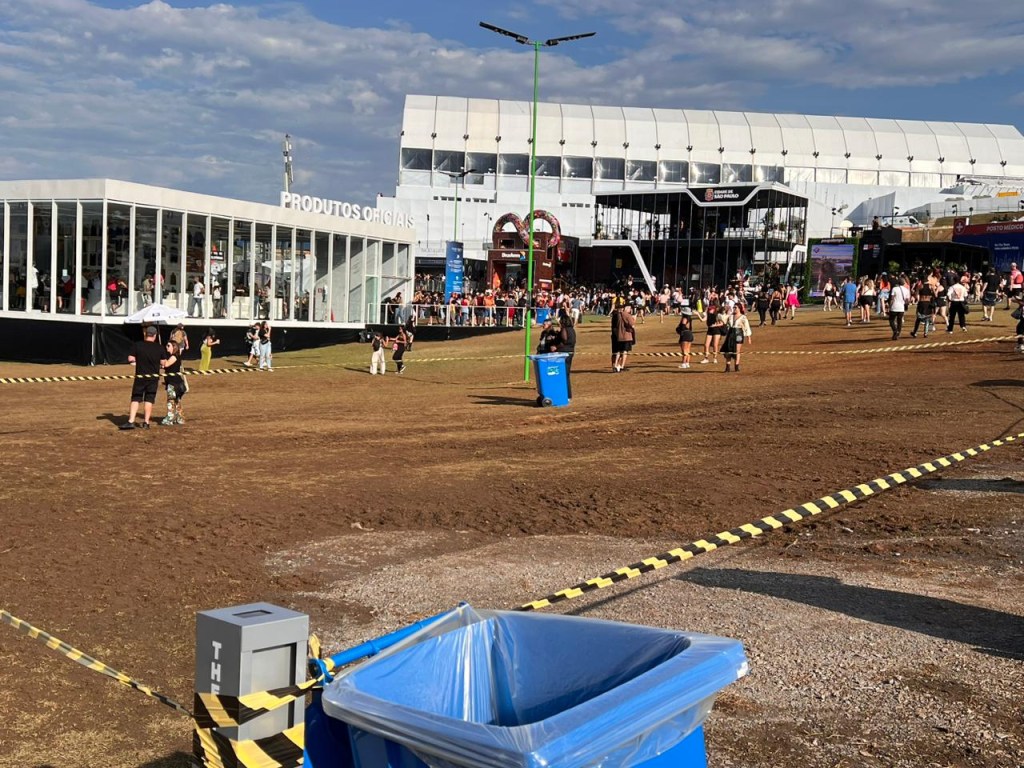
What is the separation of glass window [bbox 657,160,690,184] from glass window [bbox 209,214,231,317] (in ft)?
181

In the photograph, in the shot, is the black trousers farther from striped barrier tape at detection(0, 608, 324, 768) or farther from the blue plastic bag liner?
striped barrier tape at detection(0, 608, 324, 768)

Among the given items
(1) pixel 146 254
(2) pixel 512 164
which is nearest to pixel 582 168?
(2) pixel 512 164

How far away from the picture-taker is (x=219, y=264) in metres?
36.3

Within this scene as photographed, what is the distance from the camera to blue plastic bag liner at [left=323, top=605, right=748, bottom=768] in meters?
2.66

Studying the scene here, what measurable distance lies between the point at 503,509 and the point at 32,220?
91.1ft

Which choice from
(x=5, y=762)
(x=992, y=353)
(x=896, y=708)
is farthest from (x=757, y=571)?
(x=992, y=353)

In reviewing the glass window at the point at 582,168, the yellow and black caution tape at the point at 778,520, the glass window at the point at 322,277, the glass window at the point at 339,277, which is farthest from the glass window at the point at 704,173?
the yellow and black caution tape at the point at 778,520

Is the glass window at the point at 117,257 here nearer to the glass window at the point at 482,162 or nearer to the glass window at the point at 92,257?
the glass window at the point at 92,257

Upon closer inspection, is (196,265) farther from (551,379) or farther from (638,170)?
(638,170)

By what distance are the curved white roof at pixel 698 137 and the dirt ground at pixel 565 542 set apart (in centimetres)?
6666

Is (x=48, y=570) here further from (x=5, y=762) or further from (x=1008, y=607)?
(x=1008, y=607)

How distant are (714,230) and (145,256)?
128 ft

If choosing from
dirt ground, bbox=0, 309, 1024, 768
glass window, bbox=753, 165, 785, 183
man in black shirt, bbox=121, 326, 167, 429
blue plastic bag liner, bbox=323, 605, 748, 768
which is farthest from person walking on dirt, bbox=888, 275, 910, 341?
glass window, bbox=753, 165, 785, 183

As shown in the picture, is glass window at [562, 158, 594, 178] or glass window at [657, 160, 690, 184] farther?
glass window at [657, 160, 690, 184]
